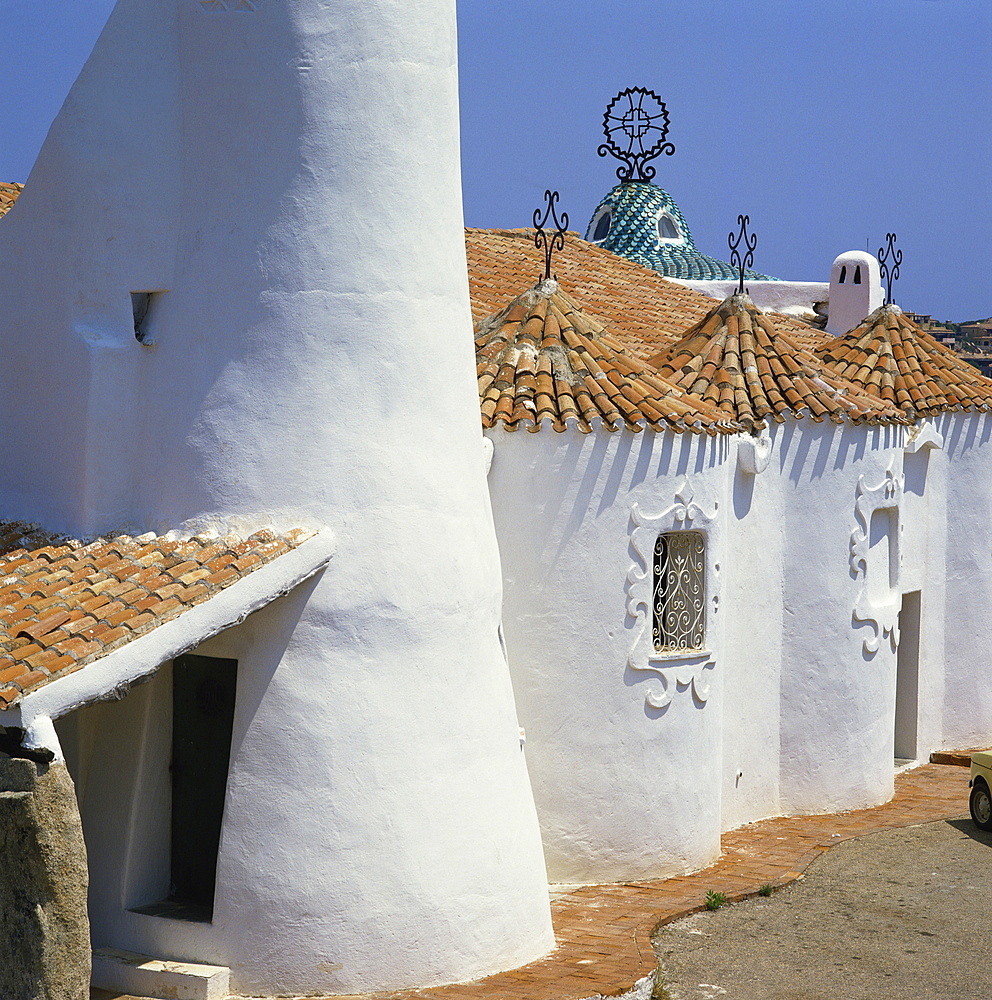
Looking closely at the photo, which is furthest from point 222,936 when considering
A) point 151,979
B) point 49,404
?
point 49,404

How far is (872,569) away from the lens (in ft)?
55.2

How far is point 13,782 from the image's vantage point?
920cm

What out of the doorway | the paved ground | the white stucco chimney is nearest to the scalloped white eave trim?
the paved ground

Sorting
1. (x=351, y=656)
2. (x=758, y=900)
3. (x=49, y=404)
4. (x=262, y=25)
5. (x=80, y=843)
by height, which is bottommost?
(x=758, y=900)

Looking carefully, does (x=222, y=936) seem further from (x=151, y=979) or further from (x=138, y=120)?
(x=138, y=120)

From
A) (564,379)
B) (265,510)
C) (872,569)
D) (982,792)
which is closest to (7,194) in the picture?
(564,379)

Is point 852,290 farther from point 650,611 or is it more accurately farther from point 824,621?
point 650,611

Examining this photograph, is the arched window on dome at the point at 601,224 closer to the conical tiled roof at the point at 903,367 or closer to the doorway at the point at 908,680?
the conical tiled roof at the point at 903,367

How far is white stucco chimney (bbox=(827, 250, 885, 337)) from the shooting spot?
76.1 ft

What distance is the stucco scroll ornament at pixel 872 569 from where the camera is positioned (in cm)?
1652

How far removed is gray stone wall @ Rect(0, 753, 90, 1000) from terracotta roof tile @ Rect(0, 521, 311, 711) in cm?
51

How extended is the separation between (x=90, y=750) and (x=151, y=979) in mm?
1689

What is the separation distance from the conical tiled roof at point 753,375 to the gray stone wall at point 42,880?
316 inches

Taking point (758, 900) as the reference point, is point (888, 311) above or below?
above
